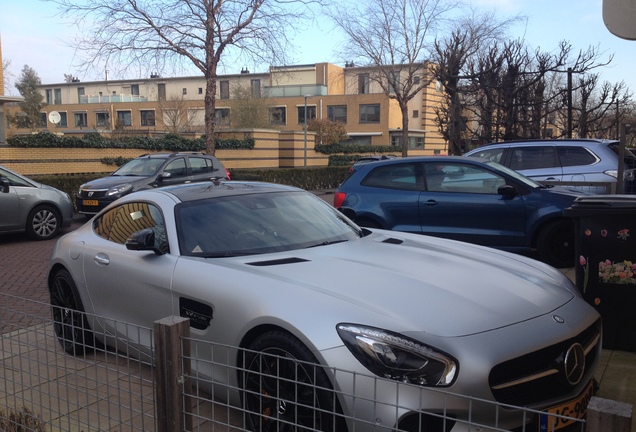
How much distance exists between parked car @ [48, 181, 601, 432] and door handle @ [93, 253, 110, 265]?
0.05 ft

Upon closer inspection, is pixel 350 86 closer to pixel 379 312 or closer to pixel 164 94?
pixel 164 94

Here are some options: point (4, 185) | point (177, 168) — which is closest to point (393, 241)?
point (4, 185)

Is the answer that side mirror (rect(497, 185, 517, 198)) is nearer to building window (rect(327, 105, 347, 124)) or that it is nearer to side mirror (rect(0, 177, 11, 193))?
side mirror (rect(0, 177, 11, 193))

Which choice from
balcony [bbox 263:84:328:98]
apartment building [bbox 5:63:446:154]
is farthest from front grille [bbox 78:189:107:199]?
balcony [bbox 263:84:328:98]

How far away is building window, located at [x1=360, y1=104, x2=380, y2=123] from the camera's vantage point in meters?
52.3

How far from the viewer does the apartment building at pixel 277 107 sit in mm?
51656

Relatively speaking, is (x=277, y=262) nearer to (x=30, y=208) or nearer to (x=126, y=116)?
(x=30, y=208)

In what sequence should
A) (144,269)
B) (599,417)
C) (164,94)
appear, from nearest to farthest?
(599,417)
(144,269)
(164,94)

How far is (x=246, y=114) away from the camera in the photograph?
149ft

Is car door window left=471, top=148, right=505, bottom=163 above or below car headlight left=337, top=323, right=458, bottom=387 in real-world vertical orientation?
above

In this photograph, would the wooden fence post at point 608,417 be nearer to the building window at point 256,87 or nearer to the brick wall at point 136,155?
the brick wall at point 136,155

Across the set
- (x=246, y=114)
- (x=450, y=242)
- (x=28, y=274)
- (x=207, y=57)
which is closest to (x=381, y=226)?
(x=450, y=242)

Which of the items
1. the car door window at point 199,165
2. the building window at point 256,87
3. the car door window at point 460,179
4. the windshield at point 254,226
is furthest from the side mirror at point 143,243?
the building window at point 256,87

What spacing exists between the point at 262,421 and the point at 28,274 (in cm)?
681
